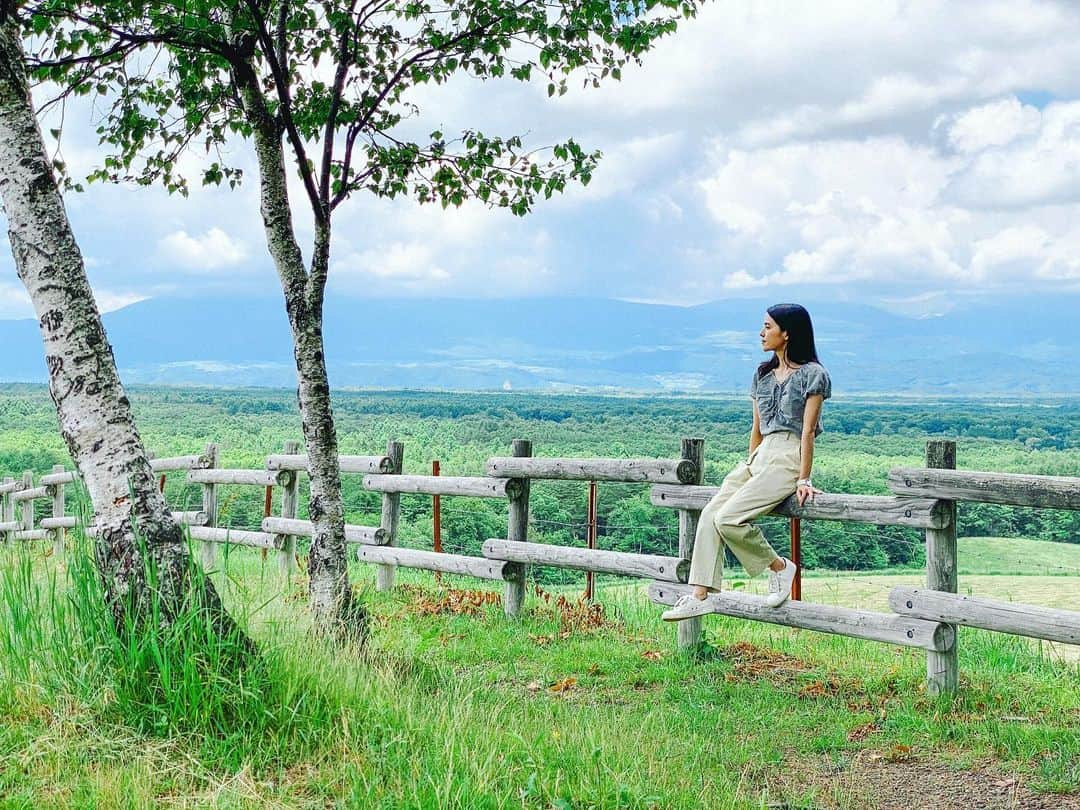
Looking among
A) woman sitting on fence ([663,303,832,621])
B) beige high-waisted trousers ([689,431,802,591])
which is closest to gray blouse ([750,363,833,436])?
woman sitting on fence ([663,303,832,621])

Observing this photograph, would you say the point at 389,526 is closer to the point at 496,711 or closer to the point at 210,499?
the point at 210,499

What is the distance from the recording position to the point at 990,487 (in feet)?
21.1

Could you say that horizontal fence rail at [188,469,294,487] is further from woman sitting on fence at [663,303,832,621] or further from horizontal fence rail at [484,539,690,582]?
woman sitting on fence at [663,303,832,621]

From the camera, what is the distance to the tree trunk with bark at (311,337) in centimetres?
753

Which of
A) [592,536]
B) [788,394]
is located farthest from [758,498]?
[592,536]

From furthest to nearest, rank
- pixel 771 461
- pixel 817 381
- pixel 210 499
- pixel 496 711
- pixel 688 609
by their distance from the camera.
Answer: pixel 210 499
pixel 688 609
pixel 771 461
pixel 817 381
pixel 496 711

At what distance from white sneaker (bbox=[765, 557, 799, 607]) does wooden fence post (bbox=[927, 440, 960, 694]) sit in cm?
90

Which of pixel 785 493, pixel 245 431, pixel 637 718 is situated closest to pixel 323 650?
pixel 637 718

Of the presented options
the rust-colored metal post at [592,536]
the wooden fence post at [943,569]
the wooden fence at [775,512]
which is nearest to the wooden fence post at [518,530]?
the wooden fence at [775,512]

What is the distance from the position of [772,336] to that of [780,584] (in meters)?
1.78

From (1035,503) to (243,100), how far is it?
607 cm

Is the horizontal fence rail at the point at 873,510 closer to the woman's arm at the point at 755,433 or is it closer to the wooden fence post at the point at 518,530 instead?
the woman's arm at the point at 755,433

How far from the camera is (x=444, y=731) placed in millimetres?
4668

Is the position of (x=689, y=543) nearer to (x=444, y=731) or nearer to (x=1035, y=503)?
(x=1035, y=503)
